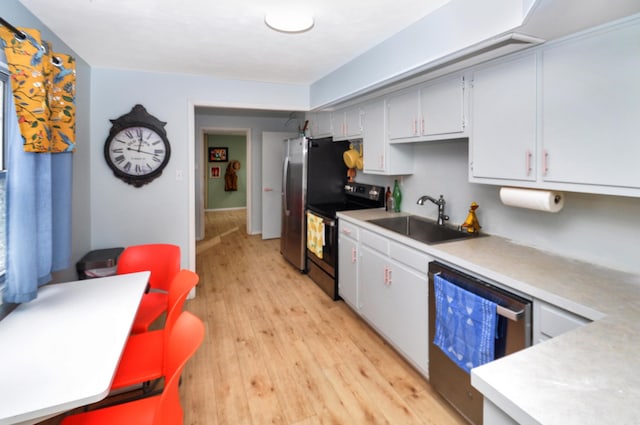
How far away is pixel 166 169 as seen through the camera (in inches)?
132

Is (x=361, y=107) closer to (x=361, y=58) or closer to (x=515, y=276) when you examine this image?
(x=361, y=58)

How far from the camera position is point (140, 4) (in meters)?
1.88

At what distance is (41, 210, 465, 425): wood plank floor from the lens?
6.28ft

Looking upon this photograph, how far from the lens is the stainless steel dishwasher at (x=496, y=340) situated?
1.47m

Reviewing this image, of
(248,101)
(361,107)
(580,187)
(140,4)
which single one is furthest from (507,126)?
(248,101)

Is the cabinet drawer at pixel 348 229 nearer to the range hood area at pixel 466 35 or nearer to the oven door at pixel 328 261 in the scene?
the oven door at pixel 328 261

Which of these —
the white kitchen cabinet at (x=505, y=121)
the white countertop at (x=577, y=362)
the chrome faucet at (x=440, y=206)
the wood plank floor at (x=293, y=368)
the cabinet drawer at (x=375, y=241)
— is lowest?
the wood plank floor at (x=293, y=368)

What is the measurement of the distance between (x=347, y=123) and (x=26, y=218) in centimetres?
278

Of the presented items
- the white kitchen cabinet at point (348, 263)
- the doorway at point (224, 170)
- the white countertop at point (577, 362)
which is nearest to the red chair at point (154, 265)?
the white kitchen cabinet at point (348, 263)

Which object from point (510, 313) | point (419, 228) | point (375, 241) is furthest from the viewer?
point (419, 228)

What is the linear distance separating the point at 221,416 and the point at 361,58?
9.01ft

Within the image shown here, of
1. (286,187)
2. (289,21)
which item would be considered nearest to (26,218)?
(289,21)

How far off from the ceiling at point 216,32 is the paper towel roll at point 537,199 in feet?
3.77

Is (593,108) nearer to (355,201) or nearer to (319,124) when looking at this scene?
(355,201)
